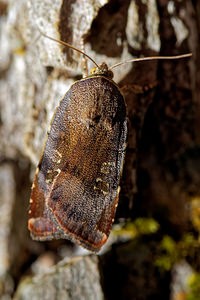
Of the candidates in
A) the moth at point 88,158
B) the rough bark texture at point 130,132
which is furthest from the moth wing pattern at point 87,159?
the rough bark texture at point 130,132

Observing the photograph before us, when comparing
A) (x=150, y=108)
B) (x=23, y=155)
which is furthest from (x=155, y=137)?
(x=23, y=155)

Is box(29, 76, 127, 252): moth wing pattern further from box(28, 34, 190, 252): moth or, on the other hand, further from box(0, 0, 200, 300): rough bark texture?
box(0, 0, 200, 300): rough bark texture

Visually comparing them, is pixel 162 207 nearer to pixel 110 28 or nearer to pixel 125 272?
pixel 125 272

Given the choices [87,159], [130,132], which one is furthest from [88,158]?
[130,132]

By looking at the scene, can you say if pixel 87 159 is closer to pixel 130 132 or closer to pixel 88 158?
pixel 88 158

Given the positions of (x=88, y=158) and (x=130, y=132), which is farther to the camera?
(x=130, y=132)

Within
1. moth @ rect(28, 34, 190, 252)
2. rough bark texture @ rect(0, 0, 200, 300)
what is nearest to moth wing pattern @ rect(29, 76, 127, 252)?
moth @ rect(28, 34, 190, 252)
